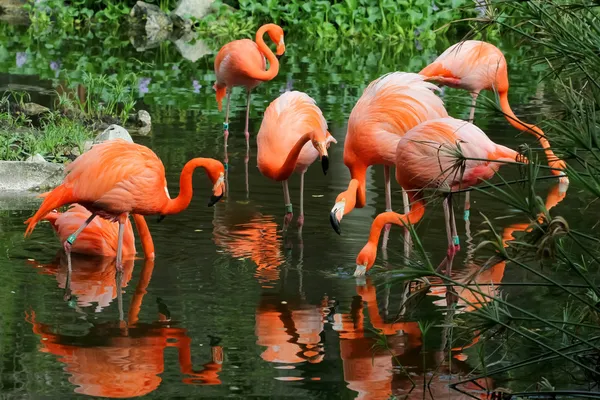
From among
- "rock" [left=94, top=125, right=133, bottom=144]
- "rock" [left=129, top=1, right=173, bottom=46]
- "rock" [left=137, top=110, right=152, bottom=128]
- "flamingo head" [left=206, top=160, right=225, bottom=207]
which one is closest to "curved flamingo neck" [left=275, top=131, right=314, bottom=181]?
"flamingo head" [left=206, top=160, right=225, bottom=207]

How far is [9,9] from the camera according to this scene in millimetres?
19609

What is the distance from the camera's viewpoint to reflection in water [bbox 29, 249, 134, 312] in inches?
207

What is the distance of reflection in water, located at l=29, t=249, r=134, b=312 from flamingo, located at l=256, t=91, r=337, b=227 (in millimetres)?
1153


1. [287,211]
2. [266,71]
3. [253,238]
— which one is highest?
[266,71]

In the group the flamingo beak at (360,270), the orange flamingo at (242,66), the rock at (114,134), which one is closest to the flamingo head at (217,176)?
the flamingo beak at (360,270)

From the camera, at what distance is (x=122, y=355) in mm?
4434

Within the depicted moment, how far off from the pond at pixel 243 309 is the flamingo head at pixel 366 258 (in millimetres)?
87

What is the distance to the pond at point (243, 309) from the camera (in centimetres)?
414

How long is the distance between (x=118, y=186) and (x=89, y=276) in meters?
0.48

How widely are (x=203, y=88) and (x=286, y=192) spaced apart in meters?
5.40

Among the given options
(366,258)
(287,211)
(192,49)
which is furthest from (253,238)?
(192,49)

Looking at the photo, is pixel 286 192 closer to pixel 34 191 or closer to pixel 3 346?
pixel 34 191

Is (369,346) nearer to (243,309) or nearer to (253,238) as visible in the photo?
(243,309)

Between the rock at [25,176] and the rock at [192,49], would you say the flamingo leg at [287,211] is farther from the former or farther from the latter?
the rock at [192,49]
